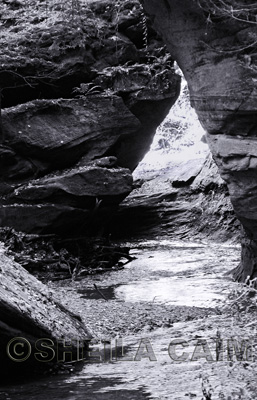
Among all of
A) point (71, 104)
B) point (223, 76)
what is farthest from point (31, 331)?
point (71, 104)

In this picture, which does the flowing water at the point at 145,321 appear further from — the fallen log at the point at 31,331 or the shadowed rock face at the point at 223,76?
the shadowed rock face at the point at 223,76

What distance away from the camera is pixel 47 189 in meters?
13.9

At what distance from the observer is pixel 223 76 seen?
26.7 ft

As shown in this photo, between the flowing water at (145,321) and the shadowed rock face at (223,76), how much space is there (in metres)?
1.93

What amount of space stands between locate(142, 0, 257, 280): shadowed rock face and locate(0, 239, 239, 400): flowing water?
193 cm

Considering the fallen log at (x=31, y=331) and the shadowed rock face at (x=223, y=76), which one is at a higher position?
the shadowed rock face at (x=223, y=76)

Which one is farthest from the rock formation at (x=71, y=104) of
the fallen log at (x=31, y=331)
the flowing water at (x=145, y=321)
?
the fallen log at (x=31, y=331)

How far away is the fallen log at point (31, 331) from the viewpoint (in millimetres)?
4512

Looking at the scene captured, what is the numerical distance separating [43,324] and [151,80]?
444 inches

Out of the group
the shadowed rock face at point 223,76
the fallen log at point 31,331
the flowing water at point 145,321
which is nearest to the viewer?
the flowing water at point 145,321

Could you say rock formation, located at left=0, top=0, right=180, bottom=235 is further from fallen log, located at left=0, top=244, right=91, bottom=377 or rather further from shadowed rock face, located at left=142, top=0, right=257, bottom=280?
fallen log, located at left=0, top=244, right=91, bottom=377

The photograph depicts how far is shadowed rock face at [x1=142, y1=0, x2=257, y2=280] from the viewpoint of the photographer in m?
7.91

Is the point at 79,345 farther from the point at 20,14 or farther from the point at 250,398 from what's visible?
the point at 20,14

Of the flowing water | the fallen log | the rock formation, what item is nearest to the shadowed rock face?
the flowing water
